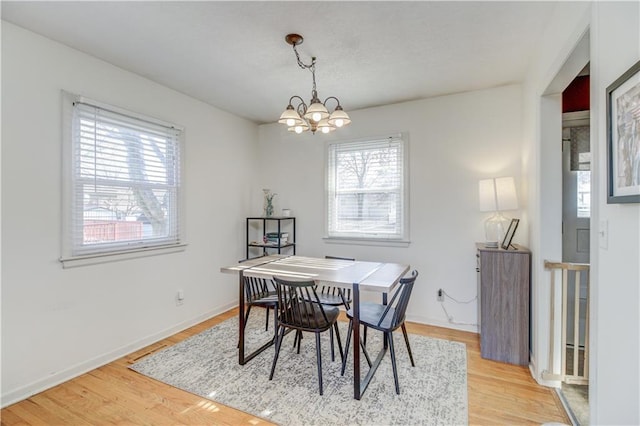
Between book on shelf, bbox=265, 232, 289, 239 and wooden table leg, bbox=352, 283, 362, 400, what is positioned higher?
book on shelf, bbox=265, 232, 289, 239

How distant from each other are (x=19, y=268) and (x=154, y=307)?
1171 mm

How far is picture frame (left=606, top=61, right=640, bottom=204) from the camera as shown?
1.03 metres

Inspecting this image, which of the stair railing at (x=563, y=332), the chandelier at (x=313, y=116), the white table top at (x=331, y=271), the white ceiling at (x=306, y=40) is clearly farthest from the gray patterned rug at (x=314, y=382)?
the white ceiling at (x=306, y=40)

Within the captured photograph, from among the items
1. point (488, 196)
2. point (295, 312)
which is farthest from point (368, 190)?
point (295, 312)

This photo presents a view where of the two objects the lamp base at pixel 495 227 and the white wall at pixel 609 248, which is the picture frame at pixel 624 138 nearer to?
the white wall at pixel 609 248

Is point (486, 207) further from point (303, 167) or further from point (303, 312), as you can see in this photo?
point (303, 167)

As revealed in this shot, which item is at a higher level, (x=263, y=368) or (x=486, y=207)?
(x=486, y=207)

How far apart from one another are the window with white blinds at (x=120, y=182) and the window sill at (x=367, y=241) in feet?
6.03

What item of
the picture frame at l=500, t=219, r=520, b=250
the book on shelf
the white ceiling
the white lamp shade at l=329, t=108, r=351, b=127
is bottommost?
the book on shelf

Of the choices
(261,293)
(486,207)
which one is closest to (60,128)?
(261,293)

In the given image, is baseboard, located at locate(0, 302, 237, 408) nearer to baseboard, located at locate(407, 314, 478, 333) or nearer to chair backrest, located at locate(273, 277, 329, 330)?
chair backrest, located at locate(273, 277, 329, 330)

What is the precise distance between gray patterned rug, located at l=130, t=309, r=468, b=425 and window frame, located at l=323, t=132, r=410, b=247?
1.10 meters

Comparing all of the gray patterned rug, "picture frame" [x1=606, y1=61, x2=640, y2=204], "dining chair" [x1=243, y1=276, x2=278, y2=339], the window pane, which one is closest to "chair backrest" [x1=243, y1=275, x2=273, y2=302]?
"dining chair" [x1=243, y1=276, x2=278, y2=339]

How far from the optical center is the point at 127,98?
280 cm
